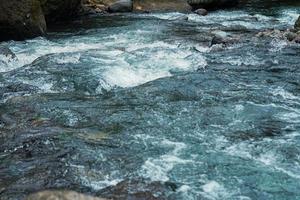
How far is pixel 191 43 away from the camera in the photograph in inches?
679

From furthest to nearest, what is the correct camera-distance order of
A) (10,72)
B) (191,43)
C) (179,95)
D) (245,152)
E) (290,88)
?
(191,43) < (10,72) < (290,88) < (179,95) < (245,152)

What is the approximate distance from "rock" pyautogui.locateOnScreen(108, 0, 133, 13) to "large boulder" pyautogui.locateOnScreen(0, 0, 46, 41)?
734 centimetres

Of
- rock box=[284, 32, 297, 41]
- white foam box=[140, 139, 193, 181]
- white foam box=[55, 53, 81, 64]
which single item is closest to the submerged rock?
white foam box=[55, 53, 81, 64]

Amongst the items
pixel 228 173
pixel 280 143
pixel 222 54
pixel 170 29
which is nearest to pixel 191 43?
pixel 222 54

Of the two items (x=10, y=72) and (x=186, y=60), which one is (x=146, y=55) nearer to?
(x=186, y=60)

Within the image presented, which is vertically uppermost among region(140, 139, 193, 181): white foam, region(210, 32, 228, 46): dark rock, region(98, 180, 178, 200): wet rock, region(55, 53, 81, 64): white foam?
region(98, 180, 178, 200): wet rock

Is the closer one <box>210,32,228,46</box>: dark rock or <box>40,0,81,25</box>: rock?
<box>210,32,228,46</box>: dark rock

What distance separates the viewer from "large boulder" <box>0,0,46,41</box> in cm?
1742

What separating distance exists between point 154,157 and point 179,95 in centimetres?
347

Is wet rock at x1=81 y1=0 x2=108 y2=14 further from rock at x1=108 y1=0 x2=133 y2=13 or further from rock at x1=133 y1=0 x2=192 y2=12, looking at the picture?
A: rock at x1=133 y1=0 x2=192 y2=12

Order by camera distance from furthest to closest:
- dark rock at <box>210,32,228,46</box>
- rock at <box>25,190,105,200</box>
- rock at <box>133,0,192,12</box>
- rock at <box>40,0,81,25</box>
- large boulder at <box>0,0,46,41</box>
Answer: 1. rock at <box>133,0,192,12</box>
2. rock at <box>40,0,81,25</box>
3. large boulder at <box>0,0,46,41</box>
4. dark rock at <box>210,32,228,46</box>
5. rock at <box>25,190,105,200</box>

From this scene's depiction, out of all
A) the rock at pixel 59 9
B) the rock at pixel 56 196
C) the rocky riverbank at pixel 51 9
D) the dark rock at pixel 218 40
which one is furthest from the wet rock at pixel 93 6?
the rock at pixel 56 196

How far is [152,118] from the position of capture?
976 cm

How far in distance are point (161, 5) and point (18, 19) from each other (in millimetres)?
11663
